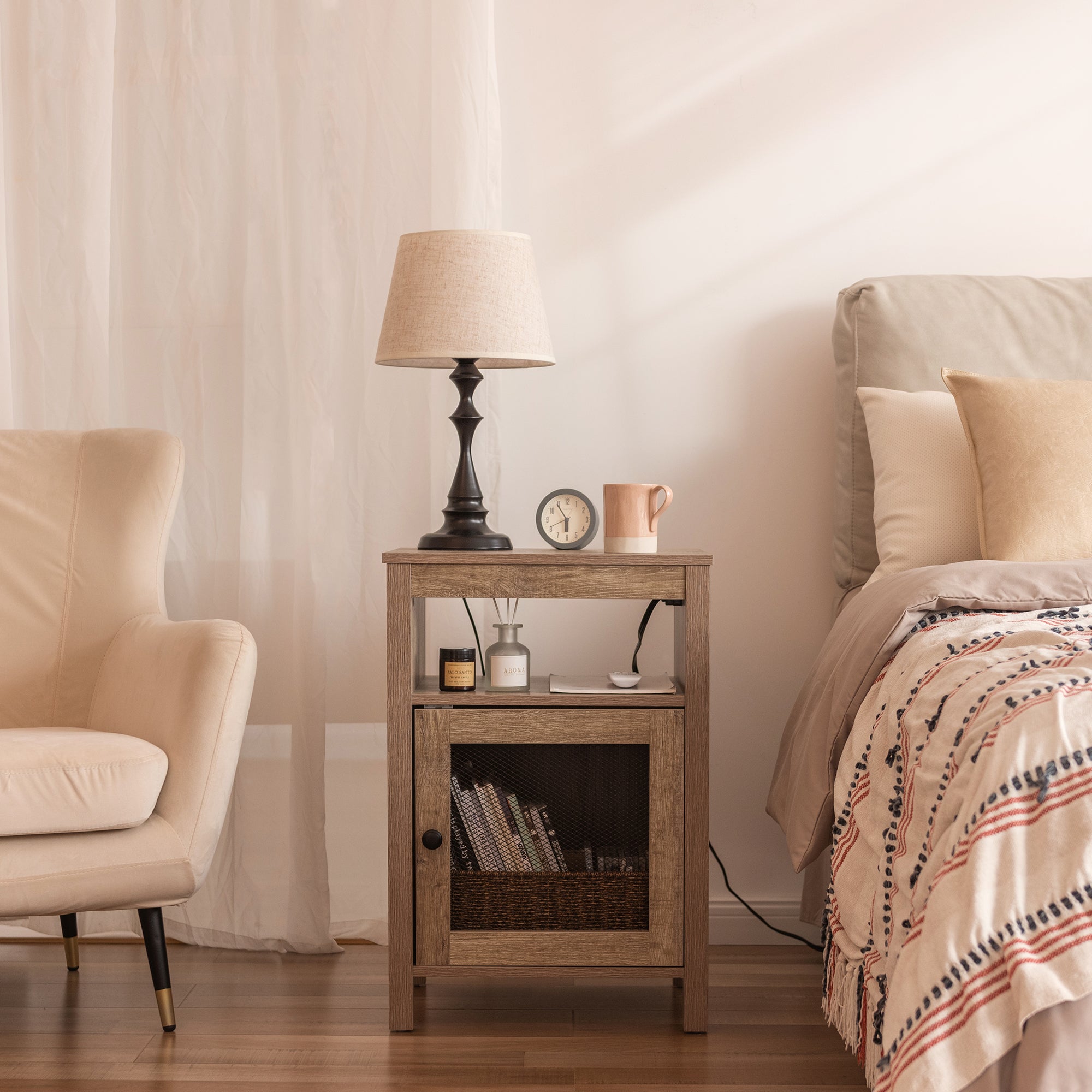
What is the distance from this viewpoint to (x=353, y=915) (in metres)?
2.17

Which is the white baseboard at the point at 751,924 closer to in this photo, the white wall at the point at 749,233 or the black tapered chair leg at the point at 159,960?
the white wall at the point at 749,233

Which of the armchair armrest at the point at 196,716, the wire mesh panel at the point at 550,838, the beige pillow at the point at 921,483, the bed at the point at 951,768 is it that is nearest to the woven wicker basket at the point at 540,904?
the wire mesh panel at the point at 550,838

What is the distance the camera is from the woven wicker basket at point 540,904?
1.75 meters

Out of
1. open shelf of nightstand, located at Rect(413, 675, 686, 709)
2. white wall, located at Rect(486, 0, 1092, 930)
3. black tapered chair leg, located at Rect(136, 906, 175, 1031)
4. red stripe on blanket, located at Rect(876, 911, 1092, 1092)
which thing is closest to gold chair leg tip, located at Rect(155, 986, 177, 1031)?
black tapered chair leg, located at Rect(136, 906, 175, 1031)

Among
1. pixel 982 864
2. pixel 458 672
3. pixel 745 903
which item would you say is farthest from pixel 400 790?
pixel 982 864

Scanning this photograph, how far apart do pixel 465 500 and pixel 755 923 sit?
1093 mm

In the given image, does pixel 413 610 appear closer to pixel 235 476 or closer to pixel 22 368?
pixel 235 476

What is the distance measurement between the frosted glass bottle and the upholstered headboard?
732 millimetres

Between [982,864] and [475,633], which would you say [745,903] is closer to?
[475,633]

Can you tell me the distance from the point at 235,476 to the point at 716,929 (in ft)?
4.45

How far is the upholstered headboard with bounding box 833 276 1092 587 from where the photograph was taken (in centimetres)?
204

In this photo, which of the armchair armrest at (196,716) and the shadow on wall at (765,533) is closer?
the armchair armrest at (196,716)

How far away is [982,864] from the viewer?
956mm

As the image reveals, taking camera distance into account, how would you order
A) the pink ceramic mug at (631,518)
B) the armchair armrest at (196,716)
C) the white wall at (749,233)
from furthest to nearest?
the white wall at (749,233) < the pink ceramic mug at (631,518) < the armchair armrest at (196,716)
